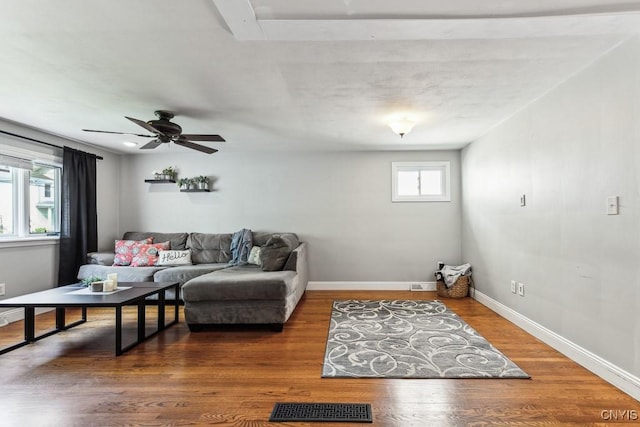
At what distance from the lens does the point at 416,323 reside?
3455mm

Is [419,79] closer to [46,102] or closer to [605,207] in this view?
[605,207]

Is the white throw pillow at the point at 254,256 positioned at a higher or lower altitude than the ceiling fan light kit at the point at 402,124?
lower

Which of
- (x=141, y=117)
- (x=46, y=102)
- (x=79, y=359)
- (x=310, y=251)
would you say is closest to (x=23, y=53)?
(x=46, y=102)

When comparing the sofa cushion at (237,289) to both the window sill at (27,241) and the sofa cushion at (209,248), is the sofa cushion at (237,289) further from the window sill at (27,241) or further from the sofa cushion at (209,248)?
the window sill at (27,241)

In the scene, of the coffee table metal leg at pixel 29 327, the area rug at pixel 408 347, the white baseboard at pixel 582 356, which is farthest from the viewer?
the coffee table metal leg at pixel 29 327

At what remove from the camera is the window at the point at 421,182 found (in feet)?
17.0

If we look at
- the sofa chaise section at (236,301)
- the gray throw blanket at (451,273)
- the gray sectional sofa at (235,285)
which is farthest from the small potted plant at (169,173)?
the gray throw blanket at (451,273)

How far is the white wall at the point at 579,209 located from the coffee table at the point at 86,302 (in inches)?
145

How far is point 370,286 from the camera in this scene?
16.9ft

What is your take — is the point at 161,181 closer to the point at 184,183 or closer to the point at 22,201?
the point at 184,183

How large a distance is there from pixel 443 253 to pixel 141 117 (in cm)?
458

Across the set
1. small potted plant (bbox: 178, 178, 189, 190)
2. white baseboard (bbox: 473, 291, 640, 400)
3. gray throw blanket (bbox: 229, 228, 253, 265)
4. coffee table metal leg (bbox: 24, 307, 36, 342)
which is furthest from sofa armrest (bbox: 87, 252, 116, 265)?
white baseboard (bbox: 473, 291, 640, 400)

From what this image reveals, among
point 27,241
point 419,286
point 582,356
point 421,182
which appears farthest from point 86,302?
point 421,182

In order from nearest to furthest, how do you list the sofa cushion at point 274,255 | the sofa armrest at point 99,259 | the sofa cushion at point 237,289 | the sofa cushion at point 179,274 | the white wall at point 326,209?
the sofa cushion at point 237,289
the sofa cushion at point 274,255
the sofa cushion at point 179,274
the sofa armrest at point 99,259
the white wall at point 326,209
